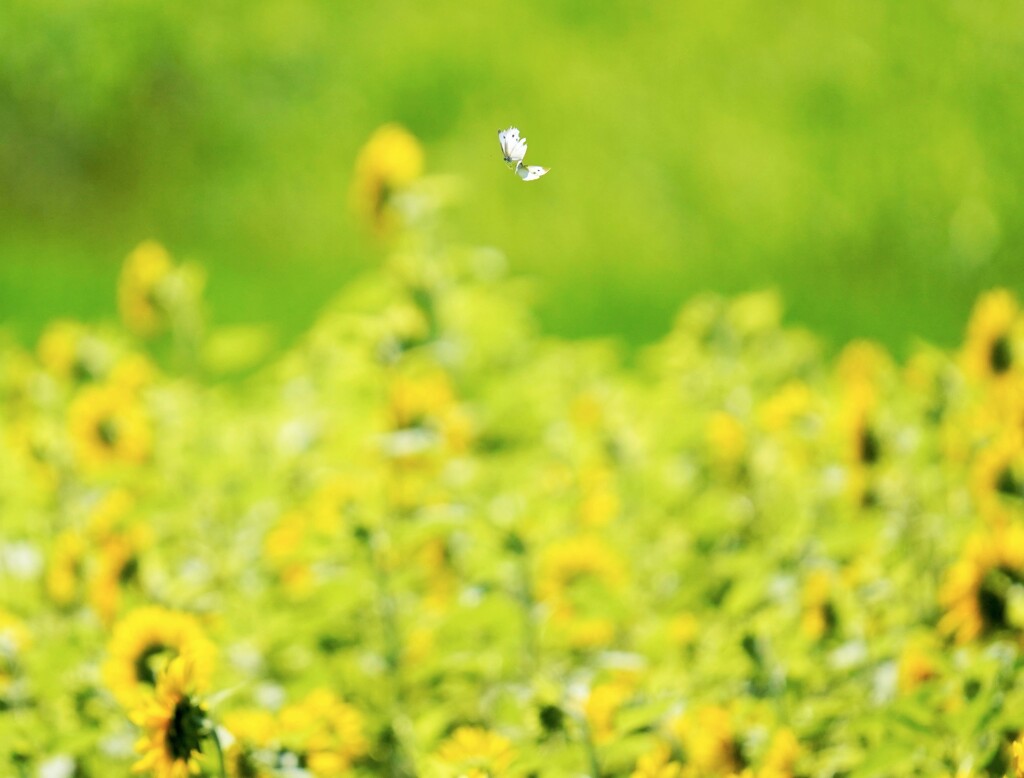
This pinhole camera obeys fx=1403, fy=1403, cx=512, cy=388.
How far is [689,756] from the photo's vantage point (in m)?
1.61

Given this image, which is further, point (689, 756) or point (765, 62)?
point (765, 62)

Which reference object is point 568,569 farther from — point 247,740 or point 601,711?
point 247,740

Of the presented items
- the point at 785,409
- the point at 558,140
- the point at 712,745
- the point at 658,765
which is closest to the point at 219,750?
the point at 658,765

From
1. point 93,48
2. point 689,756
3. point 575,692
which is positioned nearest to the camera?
point 575,692

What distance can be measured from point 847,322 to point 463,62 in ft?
8.77

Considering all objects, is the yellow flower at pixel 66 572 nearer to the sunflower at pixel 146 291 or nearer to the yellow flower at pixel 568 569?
the sunflower at pixel 146 291

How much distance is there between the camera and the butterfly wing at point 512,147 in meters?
0.95

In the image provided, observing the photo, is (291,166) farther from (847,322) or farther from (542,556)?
(542,556)

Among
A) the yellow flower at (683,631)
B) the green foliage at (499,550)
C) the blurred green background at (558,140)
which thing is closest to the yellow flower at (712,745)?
the green foliage at (499,550)

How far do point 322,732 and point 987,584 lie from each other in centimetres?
82

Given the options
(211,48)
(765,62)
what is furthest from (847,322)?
(211,48)

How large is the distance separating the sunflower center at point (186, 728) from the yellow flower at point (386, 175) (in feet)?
4.26

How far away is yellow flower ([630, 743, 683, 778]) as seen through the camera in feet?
4.33

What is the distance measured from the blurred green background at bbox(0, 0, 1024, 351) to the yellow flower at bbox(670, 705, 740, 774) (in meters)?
3.26
